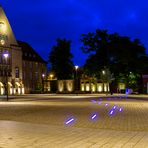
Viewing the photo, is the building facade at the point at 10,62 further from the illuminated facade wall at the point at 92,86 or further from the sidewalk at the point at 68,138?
the sidewalk at the point at 68,138

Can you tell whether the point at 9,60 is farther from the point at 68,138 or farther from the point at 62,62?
the point at 68,138

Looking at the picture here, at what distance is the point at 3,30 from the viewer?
105 m

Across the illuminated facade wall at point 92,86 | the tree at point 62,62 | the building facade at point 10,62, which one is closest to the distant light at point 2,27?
the building facade at point 10,62

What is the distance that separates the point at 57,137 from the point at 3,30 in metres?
95.0

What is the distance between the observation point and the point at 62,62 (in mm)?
119938

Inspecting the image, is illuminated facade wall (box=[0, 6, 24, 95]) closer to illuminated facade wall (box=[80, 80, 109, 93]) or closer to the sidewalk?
illuminated facade wall (box=[80, 80, 109, 93])

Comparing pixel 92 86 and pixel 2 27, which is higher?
Answer: pixel 2 27

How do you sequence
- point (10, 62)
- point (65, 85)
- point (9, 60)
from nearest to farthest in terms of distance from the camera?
1. point (9, 60)
2. point (10, 62)
3. point (65, 85)

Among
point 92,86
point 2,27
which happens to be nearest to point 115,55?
point 92,86

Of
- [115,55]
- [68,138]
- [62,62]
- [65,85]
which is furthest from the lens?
[62,62]

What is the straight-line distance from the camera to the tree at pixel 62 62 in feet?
392

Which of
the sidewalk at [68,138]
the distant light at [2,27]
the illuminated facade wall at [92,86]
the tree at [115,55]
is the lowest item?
the sidewalk at [68,138]

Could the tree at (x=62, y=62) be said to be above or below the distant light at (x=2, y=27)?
below

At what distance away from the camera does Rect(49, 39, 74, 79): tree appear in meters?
120
